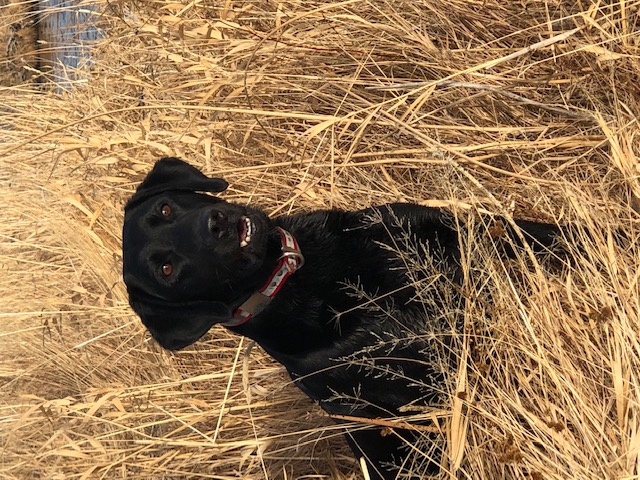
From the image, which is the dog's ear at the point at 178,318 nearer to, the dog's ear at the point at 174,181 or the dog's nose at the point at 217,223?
the dog's nose at the point at 217,223

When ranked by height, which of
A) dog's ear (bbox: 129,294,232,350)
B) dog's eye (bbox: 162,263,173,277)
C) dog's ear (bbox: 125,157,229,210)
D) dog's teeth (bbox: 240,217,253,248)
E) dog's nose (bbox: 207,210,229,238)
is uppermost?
dog's ear (bbox: 125,157,229,210)

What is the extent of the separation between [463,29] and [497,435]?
66.8 inches

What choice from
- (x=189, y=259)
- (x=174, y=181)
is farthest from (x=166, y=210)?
(x=189, y=259)

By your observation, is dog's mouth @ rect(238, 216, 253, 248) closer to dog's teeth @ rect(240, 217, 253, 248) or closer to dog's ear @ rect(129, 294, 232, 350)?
dog's teeth @ rect(240, 217, 253, 248)

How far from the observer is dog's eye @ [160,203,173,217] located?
241 centimetres

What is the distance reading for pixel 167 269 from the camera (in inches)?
91.0

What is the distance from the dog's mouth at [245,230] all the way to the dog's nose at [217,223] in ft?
0.17

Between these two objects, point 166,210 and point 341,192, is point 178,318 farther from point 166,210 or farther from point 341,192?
point 341,192

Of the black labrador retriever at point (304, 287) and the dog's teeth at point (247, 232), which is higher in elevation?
the dog's teeth at point (247, 232)

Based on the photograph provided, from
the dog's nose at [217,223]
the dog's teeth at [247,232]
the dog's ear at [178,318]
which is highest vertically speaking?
the dog's nose at [217,223]

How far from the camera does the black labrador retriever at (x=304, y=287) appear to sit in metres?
2.22

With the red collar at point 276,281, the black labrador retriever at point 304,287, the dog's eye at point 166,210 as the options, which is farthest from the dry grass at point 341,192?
the dog's eye at point 166,210

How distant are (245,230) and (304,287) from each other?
289 mm

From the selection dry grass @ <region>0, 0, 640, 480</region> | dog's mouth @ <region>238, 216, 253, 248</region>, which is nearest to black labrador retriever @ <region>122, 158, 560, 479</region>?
dog's mouth @ <region>238, 216, 253, 248</region>
